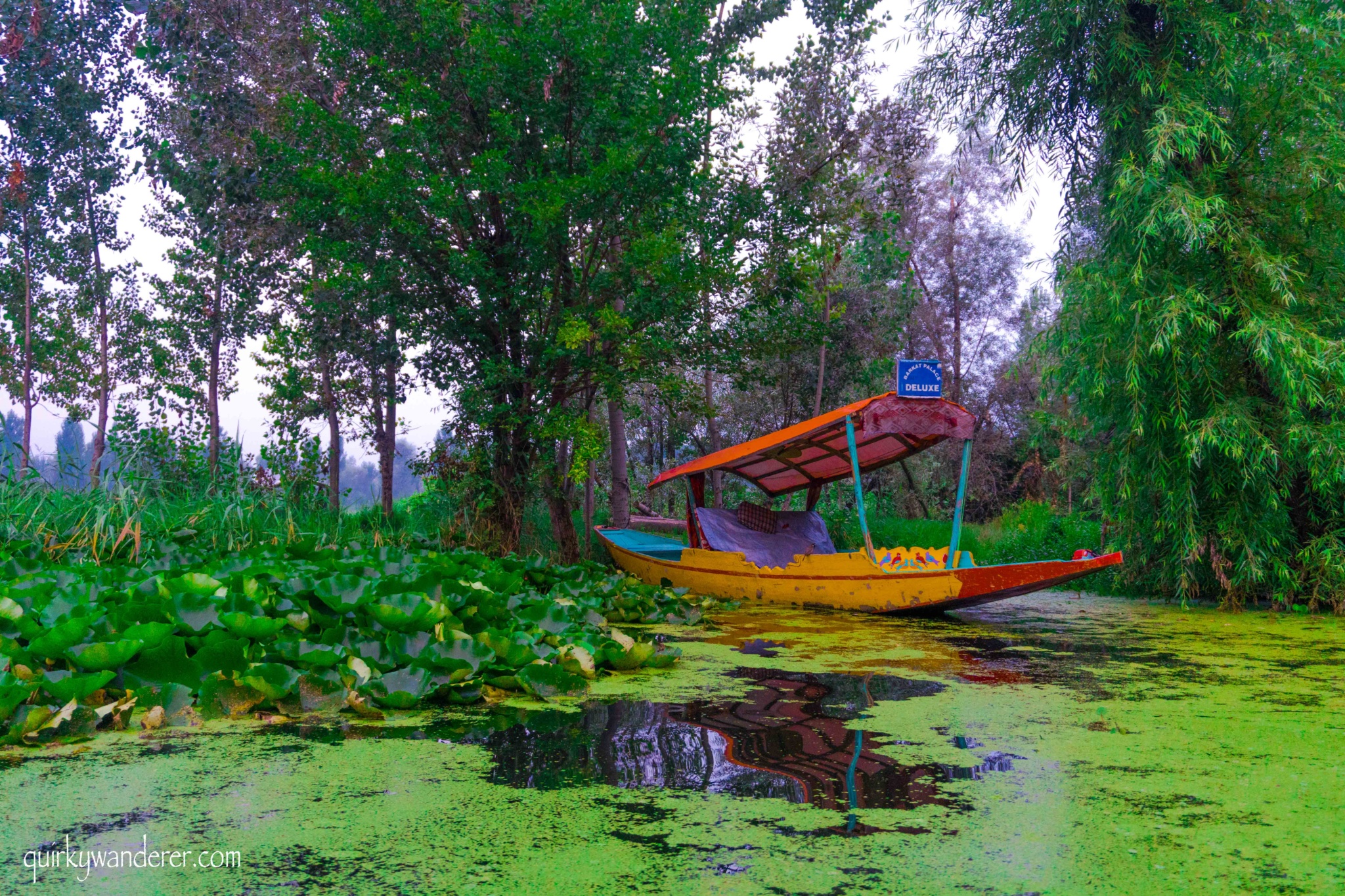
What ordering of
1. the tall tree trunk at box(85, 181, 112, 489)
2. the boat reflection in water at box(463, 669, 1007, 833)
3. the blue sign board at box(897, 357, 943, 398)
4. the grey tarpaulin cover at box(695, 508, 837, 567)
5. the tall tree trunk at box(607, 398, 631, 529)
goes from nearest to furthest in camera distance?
the boat reflection in water at box(463, 669, 1007, 833) < the blue sign board at box(897, 357, 943, 398) < the grey tarpaulin cover at box(695, 508, 837, 567) < the tall tree trunk at box(607, 398, 631, 529) < the tall tree trunk at box(85, 181, 112, 489)

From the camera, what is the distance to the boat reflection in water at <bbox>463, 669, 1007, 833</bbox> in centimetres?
229

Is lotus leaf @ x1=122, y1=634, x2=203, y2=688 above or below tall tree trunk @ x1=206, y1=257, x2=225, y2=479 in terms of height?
below

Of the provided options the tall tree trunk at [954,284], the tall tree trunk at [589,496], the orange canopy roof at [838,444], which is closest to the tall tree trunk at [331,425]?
the tall tree trunk at [589,496]

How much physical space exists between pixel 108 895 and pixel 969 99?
898 cm

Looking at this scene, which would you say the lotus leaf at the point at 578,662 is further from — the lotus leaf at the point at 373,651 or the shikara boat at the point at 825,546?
the shikara boat at the point at 825,546

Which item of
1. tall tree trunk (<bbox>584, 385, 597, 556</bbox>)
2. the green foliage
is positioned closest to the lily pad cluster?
the green foliage

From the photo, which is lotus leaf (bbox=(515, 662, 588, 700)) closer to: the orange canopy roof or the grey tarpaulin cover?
the orange canopy roof

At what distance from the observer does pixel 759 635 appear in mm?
5441

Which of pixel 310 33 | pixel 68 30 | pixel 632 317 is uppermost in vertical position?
pixel 68 30

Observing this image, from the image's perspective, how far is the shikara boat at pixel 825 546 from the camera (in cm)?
610

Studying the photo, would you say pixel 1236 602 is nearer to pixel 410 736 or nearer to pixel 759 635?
pixel 759 635

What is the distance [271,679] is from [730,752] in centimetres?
146

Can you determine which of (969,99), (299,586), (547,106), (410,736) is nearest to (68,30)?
(547,106)

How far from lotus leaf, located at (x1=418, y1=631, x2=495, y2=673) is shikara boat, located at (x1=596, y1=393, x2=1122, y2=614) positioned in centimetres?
355
